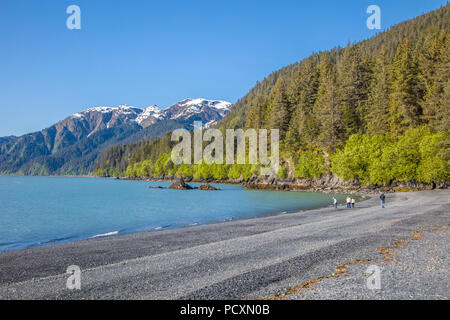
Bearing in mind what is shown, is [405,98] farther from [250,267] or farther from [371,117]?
[250,267]

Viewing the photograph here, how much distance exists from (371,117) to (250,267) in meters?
79.0

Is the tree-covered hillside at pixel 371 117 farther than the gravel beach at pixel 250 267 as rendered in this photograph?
Yes

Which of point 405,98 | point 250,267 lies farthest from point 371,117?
point 250,267

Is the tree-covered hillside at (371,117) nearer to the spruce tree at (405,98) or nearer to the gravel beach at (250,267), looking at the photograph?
the spruce tree at (405,98)

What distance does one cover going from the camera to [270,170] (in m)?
99.9

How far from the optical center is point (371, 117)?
255 ft

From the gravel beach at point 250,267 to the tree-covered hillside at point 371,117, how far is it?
4544cm

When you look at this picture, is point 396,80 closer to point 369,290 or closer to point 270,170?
point 270,170

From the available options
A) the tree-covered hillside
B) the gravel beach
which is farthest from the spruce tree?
the gravel beach

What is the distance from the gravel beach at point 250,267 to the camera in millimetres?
8805

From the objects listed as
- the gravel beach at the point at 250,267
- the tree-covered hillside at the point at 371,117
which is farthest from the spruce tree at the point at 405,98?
the gravel beach at the point at 250,267
